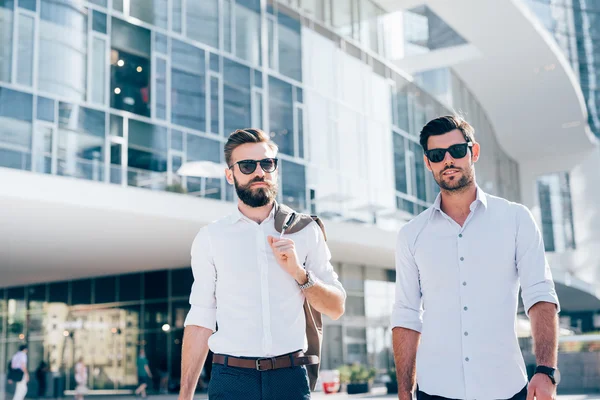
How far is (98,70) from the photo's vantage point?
68.2ft

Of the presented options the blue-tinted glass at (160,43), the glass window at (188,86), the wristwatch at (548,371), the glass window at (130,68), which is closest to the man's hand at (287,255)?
the wristwatch at (548,371)

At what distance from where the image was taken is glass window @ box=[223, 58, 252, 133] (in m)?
24.2

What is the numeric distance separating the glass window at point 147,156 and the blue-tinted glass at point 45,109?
2.10 meters

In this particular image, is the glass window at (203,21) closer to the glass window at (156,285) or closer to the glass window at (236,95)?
the glass window at (236,95)

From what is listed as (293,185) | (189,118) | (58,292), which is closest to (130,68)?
(189,118)

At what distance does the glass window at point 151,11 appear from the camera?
21.9 metres

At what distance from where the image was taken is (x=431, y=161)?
13.3ft

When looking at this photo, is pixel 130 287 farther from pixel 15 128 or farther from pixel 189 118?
pixel 15 128

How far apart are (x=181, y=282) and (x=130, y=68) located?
937 cm

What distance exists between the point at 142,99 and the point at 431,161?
18505 millimetres

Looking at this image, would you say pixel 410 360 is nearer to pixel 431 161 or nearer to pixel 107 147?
pixel 431 161

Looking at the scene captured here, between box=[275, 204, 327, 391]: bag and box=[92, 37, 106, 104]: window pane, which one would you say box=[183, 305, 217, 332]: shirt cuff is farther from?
box=[92, 37, 106, 104]: window pane

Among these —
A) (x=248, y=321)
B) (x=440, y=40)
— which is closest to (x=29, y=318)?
(x=440, y=40)

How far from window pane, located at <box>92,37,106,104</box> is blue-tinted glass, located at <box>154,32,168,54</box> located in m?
1.75
